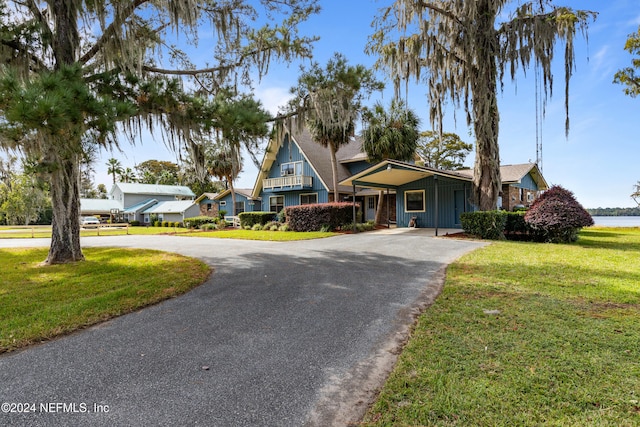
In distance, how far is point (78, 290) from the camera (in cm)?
531

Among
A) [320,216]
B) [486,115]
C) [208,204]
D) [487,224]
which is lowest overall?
[487,224]

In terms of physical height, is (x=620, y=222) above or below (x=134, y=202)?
below

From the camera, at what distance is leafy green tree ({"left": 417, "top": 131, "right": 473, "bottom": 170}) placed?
3291 centimetres

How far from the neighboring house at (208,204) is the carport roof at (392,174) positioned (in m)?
18.8

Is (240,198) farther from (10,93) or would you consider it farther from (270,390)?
(270,390)

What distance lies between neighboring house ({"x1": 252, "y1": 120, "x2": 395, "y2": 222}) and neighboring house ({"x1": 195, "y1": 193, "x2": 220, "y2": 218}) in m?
7.70

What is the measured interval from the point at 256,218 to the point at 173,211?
1954 centimetres

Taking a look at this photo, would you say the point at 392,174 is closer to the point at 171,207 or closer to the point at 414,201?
the point at 414,201

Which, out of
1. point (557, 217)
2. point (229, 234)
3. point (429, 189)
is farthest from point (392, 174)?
point (229, 234)

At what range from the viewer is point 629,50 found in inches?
665

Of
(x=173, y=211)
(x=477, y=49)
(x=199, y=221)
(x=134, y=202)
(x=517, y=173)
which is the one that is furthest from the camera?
(x=134, y=202)

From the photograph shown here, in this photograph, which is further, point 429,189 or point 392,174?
point 429,189

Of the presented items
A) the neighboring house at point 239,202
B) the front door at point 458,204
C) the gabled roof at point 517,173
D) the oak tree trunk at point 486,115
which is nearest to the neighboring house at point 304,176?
the neighboring house at point 239,202

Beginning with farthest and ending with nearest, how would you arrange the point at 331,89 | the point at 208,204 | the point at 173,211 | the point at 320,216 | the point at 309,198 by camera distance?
the point at 173,211
the point at 208,204
the point at 309,198
the point at 320,216
the point at 331,89
